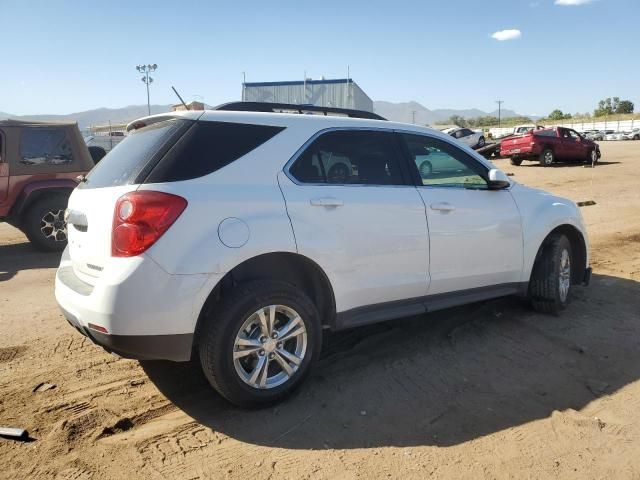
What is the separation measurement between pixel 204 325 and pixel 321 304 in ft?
2.84

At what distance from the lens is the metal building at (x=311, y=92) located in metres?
33.4

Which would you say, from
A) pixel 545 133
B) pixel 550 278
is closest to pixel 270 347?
pixel 550 278

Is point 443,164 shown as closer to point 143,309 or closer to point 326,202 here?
point 326,202

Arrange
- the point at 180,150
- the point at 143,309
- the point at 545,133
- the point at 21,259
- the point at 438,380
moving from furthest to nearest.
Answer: the point at 545,133 → the point at 21,259 → the point at 438,380 → the point at 180,150 → the point at 143,309

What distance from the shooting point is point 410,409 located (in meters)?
3.34

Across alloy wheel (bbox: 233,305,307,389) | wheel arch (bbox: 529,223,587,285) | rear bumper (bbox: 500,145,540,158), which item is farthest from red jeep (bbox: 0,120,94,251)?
rear bumper (bbox: 500,145,540,158)

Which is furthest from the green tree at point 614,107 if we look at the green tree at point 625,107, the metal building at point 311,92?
the metal building at point 311,92

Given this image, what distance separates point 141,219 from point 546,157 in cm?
2354

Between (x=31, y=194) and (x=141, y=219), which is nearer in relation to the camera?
(x=141, y=219)

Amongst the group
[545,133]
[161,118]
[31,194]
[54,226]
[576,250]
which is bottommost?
[576,250]

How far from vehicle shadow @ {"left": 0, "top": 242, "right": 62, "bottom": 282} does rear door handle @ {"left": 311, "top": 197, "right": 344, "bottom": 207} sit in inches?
197

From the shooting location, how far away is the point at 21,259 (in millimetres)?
7883

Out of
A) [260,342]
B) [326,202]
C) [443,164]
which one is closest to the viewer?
[260,342]

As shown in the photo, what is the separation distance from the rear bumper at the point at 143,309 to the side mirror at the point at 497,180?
8.60 ft
